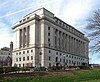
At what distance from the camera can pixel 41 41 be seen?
110m

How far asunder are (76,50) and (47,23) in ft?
159

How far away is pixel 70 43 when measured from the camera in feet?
466

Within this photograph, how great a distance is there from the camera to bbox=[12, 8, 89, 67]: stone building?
107950mm

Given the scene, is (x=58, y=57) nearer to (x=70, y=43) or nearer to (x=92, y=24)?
(x=70, y=43)

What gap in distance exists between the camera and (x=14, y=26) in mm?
128250

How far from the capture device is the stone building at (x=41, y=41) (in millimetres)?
107950

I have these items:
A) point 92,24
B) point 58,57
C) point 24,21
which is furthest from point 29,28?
point 92,24

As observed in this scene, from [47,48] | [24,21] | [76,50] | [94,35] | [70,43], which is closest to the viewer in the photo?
[94,35]

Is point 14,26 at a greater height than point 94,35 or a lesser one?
greater

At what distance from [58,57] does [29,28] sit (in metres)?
23.6

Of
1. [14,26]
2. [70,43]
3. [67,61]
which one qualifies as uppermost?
[14,26]

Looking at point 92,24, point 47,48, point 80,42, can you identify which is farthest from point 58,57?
point 92,24

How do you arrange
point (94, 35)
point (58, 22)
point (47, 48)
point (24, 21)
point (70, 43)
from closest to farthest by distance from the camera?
point (94, 35)
point (47, 48)
point (24, 21)
point (58, 22)
point (70, 43)

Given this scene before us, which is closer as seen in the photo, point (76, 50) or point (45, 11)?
point (45, 11)
